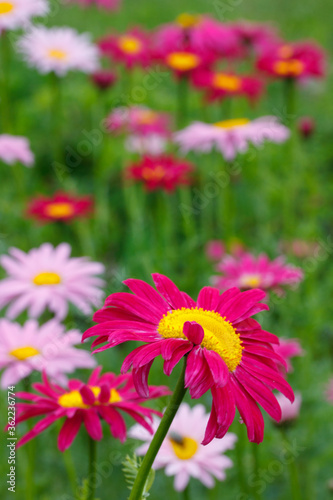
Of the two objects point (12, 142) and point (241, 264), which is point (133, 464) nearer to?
point (241, 264)

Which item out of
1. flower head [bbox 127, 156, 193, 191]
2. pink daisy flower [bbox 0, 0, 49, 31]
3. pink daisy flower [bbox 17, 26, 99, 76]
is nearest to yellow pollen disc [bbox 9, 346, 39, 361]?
flower head [bbox 127, 156, 193, 191]

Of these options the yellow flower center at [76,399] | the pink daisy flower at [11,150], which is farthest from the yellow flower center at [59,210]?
the yellow flower center at [76,399]

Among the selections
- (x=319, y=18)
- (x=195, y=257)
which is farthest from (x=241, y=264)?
(x=319, y=18)

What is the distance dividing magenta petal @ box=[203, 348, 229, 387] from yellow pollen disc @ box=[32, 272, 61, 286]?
20.1 inches

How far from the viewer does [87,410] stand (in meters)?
0.43

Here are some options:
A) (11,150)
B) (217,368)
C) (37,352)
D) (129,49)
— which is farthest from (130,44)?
(217,368)

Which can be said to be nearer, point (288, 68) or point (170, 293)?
point (170, 293)

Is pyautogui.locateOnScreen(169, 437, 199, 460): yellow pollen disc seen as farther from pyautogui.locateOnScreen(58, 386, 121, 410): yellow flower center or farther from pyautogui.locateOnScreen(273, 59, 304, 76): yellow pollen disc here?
pyautogui.locateOnScreen(273, 59, 304, 76): yellow pollen disc

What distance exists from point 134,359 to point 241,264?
602 mm

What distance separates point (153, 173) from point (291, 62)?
0.40 metres

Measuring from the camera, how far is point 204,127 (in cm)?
121

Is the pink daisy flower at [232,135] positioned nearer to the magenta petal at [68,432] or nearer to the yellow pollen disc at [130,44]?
the yellow pollen disc at [130,44]

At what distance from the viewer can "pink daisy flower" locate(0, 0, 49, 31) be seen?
1115 mm

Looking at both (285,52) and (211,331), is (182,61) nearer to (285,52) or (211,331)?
(285,52)
